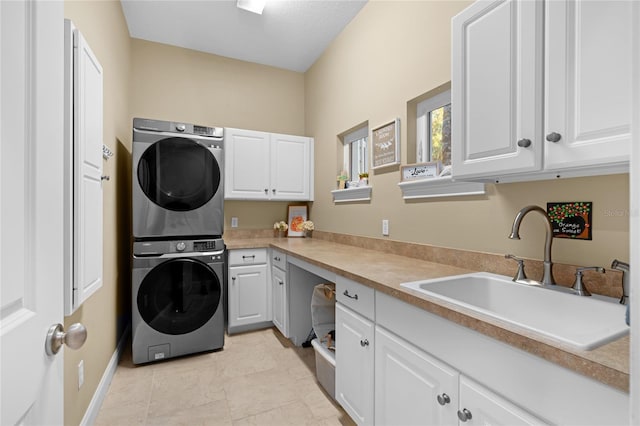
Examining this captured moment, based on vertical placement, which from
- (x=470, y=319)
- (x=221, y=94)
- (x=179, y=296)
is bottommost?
(x=179, y=296)

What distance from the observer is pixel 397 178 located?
2217mm

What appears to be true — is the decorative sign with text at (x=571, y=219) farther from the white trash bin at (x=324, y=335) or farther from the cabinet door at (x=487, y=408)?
the white trash bin at (x=324, y=335)

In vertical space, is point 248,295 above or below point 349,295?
below

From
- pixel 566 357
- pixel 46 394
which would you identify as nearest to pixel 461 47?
pixel 566 357

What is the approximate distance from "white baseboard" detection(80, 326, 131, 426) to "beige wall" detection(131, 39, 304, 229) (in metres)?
1.48

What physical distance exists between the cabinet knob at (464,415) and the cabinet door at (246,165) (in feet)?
8.59

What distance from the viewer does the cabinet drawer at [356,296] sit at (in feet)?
4.62

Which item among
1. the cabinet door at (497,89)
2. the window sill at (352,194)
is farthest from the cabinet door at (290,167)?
the cabinet door at (497,89)

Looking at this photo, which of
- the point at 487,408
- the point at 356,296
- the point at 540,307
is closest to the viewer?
the point at 487,408

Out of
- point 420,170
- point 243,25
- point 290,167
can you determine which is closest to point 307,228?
point 290,167

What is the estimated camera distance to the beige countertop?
0.64 metres

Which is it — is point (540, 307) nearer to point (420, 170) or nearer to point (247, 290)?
point (420, 170)

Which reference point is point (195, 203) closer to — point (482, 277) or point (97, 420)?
point (97, 420)

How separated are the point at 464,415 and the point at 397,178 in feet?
5.09
